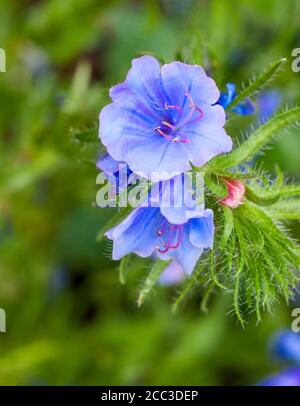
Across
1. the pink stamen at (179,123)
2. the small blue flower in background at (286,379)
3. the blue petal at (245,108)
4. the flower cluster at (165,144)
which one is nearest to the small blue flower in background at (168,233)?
the flower cluster at (165,144)

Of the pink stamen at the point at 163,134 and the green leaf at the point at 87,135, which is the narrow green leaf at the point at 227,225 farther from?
the green leaf at the point at 87,135

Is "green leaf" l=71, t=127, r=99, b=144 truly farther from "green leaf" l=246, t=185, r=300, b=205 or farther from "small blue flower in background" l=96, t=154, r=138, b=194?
"green leaf" l=246, t=185, r=300, b=205

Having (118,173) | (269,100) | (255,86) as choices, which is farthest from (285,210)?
(269,100)

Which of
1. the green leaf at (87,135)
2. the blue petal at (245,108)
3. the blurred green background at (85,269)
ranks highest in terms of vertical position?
the blurred green background at (85,269)

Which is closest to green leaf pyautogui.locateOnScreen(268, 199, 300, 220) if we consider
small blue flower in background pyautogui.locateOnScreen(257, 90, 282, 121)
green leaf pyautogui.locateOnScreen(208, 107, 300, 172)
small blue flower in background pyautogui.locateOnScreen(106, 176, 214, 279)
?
green leaf pyautogui.locateOnScreen(208, 107, 300, 172)

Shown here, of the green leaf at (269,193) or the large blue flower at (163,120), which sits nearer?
the large blue flower at (163,120)
